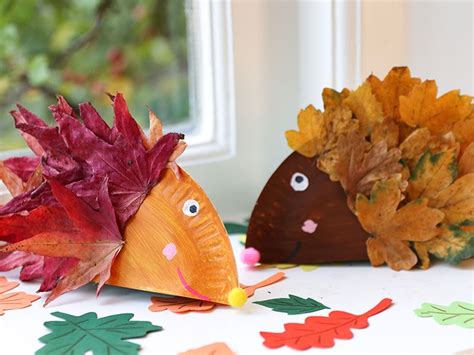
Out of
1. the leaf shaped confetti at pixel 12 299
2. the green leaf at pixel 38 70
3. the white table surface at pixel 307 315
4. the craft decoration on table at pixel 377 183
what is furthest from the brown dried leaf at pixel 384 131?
the green leaf at pixel 38 70

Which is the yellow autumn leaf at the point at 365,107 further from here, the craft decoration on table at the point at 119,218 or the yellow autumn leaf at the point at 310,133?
the craft decoration on table at the point at 119,218

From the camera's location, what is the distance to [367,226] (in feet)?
2.22

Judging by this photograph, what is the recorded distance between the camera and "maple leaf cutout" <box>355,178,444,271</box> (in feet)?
2.16

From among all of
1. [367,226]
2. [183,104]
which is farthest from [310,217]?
[183,104]

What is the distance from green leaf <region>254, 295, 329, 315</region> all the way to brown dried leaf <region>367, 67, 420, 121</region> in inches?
8.2

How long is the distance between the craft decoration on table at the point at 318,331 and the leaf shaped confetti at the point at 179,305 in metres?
0.07

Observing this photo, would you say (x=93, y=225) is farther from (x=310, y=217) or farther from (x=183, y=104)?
(x=183, y=104)

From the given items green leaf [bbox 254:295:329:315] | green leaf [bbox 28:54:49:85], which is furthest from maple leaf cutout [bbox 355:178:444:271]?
green leaf [bbox 28:54:49:85]

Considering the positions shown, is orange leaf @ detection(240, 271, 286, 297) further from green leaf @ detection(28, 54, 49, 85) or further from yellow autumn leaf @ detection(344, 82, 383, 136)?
green leaf @ detection(28, 54, 49, 85)

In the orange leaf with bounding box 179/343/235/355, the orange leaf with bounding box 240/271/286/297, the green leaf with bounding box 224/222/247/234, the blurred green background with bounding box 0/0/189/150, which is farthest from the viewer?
the blurred green background with bounding box 0/0/189/150

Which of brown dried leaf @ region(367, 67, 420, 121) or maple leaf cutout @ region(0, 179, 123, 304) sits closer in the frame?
maple leaf cutout @ region(0, 179, 123, 304)

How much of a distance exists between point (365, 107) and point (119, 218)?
0.86 ft

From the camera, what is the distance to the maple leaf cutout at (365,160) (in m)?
0.67

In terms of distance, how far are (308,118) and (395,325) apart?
224 mm
